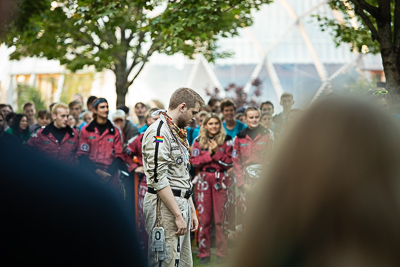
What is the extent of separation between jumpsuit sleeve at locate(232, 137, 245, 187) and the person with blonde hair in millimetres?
340

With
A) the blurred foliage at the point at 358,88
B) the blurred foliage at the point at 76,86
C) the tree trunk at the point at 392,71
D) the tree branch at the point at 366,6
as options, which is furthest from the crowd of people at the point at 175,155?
the blurred foliage at the point at 76,86

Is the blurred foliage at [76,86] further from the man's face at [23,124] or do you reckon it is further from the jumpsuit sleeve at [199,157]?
the jumpsuit sleeve at [199,157]

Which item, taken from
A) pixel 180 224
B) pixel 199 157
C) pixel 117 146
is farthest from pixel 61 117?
pixel 180 224

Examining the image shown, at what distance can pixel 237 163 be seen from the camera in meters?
8.55

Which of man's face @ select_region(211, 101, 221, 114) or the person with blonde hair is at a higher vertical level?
man's face @ select_region(211, 101, 221, 114)

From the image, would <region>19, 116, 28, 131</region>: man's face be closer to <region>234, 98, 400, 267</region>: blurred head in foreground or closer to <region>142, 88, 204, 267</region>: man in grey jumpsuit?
<region>142, 88, 204, 267</region>: man in grey jumpsuit

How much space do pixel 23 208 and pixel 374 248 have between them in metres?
0.93

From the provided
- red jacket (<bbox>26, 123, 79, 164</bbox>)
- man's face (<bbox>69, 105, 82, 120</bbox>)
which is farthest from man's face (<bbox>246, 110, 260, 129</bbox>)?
man's face (<bbox>69, 105, 82, 120</bbox>)

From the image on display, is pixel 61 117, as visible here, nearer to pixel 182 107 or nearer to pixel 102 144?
pixel 102 144

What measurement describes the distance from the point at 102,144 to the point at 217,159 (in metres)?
1.79

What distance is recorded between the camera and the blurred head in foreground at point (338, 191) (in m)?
1.45

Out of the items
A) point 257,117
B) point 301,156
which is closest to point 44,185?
point 301,156

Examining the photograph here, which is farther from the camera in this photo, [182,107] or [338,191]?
[182,107]

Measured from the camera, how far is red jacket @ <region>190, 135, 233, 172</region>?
29.3 ft
